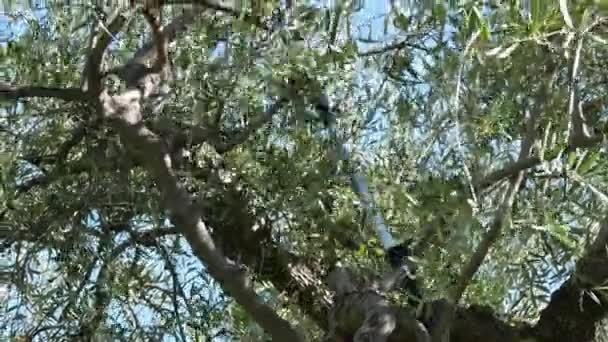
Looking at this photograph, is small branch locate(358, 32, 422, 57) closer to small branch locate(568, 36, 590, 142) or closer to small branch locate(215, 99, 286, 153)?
small branch locate(215, 99, 286, 153)

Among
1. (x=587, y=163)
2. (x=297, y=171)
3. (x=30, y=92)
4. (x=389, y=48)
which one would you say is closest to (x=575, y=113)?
(x=587, y=163)

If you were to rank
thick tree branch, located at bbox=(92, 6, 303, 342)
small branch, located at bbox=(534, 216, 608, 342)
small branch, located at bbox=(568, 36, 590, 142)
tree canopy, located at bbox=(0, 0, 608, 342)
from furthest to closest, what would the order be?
small branch, located at bbox=(534, 216, 608, 342) < thick tree branch, located at bbox=(92, 6, 303, 342) < tree canopy, located at bbox=(0, 0, 608, 342) < small branch, located at bbox=(568, 36, 590, 142)

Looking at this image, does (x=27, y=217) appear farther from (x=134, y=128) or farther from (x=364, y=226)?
(x=364, y=226)

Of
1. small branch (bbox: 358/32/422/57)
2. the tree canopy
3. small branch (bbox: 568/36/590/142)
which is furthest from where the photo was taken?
small branch (bbox: 358/32/422/57)

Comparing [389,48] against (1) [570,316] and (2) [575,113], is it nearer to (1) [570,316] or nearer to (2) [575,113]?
(2) [575,113]

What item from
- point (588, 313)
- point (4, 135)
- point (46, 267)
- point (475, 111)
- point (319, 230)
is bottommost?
point (588, 313)

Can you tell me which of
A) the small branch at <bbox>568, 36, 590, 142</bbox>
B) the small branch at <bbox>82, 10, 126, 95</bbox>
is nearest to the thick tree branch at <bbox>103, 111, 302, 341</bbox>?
the small branch at <bbox>82, 10, 126, 95</bbox>

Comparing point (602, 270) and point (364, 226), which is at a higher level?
point (364, 226)

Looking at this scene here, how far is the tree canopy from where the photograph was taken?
107 inches

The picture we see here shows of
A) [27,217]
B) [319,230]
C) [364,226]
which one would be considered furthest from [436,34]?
[27,217]

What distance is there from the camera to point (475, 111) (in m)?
2.78

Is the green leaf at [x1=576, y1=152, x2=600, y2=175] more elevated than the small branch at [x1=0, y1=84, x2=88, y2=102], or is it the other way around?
the small branch at [x1=0, y1=84, x2=88, y2=102]

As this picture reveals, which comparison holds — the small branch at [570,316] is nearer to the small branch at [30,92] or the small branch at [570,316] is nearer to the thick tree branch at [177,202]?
the thick tree branch at [177,202]

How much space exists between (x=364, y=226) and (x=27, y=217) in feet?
3.71
